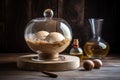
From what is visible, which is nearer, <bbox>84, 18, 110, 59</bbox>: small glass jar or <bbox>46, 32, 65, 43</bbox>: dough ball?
<bbox>46, 32, 65, 43</bbox>: dough ball

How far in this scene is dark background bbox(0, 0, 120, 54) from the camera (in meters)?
1.91

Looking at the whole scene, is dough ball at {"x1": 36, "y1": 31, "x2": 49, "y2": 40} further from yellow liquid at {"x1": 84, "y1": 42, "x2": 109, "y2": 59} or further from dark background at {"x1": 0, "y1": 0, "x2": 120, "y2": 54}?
dark background at {"x1": 0, "y1": 0, "x2": 120, "y2": 54}

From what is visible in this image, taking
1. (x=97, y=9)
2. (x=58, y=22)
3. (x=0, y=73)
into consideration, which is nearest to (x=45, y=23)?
(x=58, y=22)

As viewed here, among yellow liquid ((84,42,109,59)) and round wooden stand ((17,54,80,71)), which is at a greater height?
yellow liquid ((84,42,109,59))

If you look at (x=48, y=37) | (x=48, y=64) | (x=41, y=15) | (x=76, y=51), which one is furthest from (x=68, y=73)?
(x=41, y=15)

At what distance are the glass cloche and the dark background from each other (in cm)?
35

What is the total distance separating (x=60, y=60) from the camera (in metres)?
1.48

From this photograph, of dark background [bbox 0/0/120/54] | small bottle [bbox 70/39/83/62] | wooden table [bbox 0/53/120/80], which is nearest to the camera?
wooden table [bbox 0/53/120/80]

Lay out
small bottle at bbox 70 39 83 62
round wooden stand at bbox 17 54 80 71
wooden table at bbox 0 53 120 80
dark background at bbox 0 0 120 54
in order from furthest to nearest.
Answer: dark background at bbox 0 0 120 54 < small bottle at bbox 70 39 83 62 < round wooden stand at bbox 17 54 80 71 < wooden table at bbox 0 53 120 80

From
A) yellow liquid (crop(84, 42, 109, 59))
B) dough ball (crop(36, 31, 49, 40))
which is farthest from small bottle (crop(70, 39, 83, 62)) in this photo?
dough ball (crop(36, 31, 49, 40))

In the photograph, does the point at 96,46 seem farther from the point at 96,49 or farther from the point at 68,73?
the point at 68,73

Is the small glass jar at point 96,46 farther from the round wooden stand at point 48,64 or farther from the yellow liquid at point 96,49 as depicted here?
the round wooden stand at point 48,64

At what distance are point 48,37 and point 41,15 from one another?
45 centimetres

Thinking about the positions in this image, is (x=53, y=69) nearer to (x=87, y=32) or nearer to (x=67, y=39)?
(x=67, y=39)
